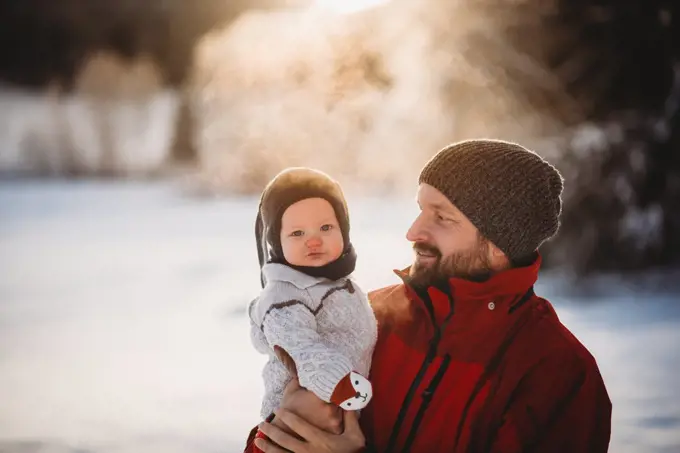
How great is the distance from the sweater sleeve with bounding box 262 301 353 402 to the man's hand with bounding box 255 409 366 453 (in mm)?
76

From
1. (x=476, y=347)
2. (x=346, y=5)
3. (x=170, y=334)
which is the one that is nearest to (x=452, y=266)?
(x=476, y=347)

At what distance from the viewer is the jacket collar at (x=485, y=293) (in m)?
1.28

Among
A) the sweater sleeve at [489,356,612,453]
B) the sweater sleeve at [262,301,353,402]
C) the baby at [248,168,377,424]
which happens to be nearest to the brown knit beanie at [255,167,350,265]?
the baby at [248,168,377,424]

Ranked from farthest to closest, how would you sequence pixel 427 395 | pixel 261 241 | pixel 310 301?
pixel 261 241 → pixel 310 301 → pixel 427 395

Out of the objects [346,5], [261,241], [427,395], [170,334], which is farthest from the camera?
[346,5]

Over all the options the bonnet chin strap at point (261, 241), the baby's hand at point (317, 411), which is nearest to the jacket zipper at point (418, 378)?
the baby's hand at point (317, 411)

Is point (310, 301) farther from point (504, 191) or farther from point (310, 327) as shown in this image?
point (504, 191)

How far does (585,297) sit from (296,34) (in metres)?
2.79

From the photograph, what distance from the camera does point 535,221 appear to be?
53.1 inches

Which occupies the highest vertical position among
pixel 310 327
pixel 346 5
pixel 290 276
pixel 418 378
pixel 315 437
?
pixel 346 5

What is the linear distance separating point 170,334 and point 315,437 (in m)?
2.55

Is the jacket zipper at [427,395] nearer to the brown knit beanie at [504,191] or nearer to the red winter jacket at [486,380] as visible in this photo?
the red winter jacket at [486,380]

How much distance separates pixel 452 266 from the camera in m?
1.38

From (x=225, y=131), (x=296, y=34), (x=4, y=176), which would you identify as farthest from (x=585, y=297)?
(x=4, y=176)
